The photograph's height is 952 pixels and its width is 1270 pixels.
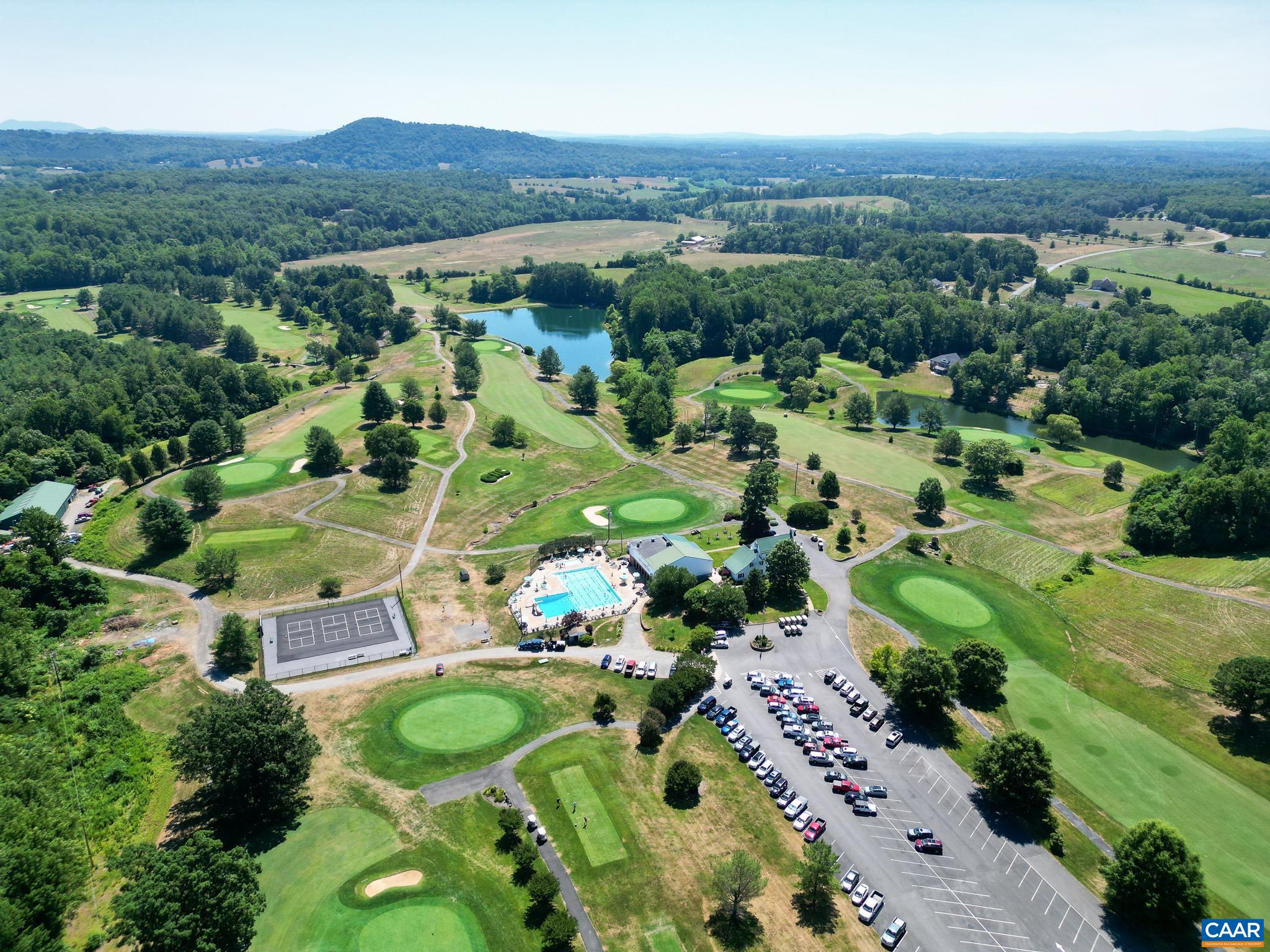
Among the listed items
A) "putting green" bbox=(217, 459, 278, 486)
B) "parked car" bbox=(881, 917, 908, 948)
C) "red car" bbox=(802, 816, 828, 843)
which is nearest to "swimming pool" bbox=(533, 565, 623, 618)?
"red car" bbox=(802, 816, 828, 843)

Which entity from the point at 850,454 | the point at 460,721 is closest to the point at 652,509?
the point at 850,454

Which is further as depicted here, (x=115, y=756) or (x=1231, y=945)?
(x=115, y=756)

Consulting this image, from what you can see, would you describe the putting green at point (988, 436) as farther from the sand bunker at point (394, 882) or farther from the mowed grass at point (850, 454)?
the sand bunker at point (394, 882)

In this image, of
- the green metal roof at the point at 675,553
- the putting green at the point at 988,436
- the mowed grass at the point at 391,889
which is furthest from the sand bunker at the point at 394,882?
the putting green at the point at 988,436

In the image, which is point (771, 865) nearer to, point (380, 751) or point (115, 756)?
point (380, 751)

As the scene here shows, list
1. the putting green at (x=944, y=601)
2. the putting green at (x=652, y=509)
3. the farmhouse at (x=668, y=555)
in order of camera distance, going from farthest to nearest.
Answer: the putting green at (x=652, y=509), the farmhouse at (x=668, y=555), the putting green at (x=944, y=601)

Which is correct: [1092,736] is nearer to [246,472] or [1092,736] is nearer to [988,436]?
[988,436]

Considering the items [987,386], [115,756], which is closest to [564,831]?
[115,756]
